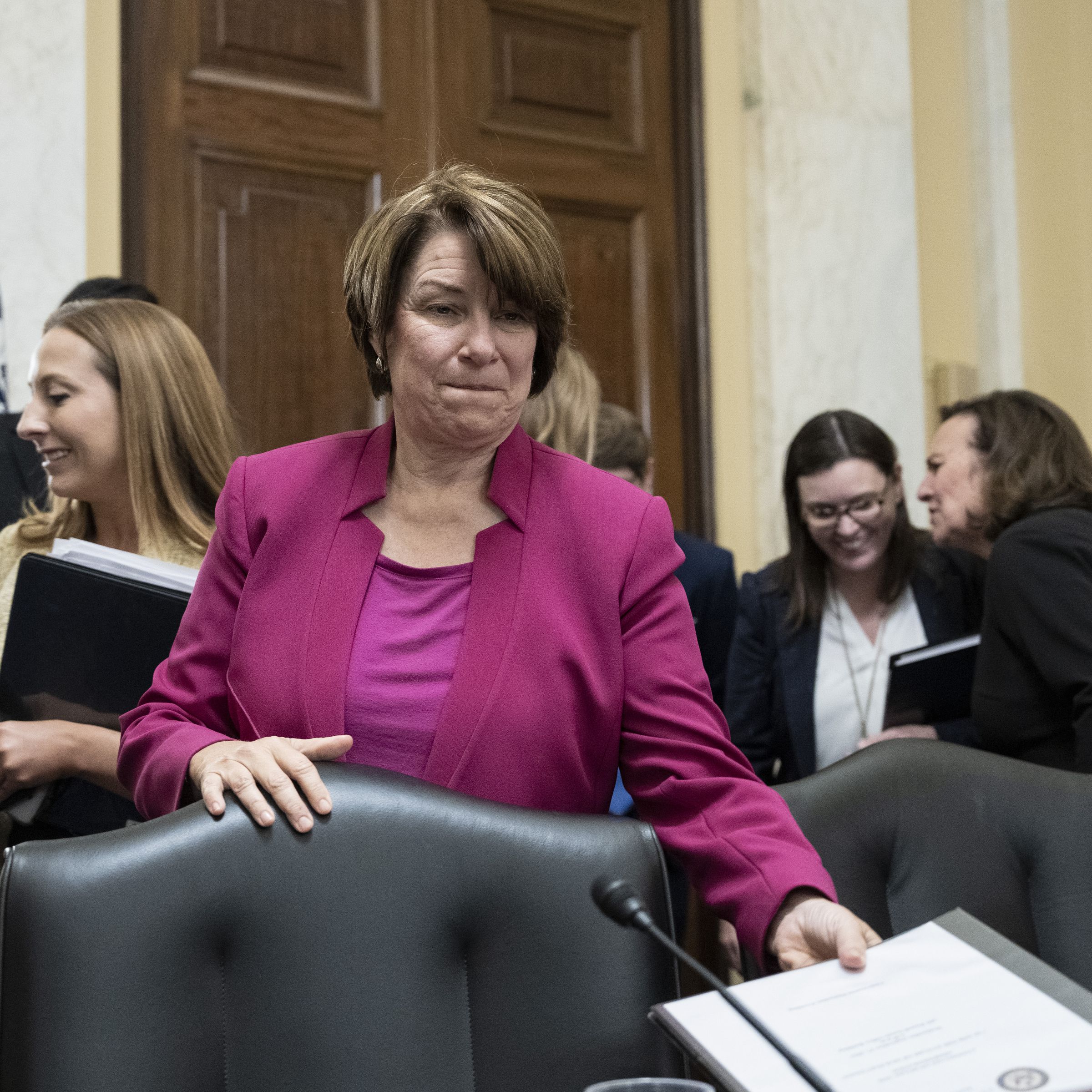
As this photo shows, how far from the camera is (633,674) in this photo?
131 cm

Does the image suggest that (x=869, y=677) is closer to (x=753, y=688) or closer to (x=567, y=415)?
(x=753, y=688)

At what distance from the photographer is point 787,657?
9.50 feet

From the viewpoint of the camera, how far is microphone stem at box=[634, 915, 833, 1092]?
85 centimetres

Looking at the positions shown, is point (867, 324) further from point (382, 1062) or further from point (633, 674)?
point (382, 1062)

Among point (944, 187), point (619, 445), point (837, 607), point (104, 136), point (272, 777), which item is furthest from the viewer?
point (944, 187)

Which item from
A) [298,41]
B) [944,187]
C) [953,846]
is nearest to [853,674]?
[953,846]

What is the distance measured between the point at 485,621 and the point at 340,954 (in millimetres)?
345

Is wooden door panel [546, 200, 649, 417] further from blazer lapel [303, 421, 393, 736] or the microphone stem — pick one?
the microphone stem

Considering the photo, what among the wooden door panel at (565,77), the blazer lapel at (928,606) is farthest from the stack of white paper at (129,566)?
the wooden door panel at (565,77)

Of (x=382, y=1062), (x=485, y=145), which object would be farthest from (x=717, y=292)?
(x=382, y=1062)

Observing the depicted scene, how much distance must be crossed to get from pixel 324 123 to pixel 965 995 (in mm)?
3022

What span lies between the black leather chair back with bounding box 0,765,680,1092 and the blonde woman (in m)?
0.94

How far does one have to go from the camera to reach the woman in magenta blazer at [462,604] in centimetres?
127

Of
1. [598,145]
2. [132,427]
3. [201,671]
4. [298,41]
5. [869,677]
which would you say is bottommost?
[869,677]
